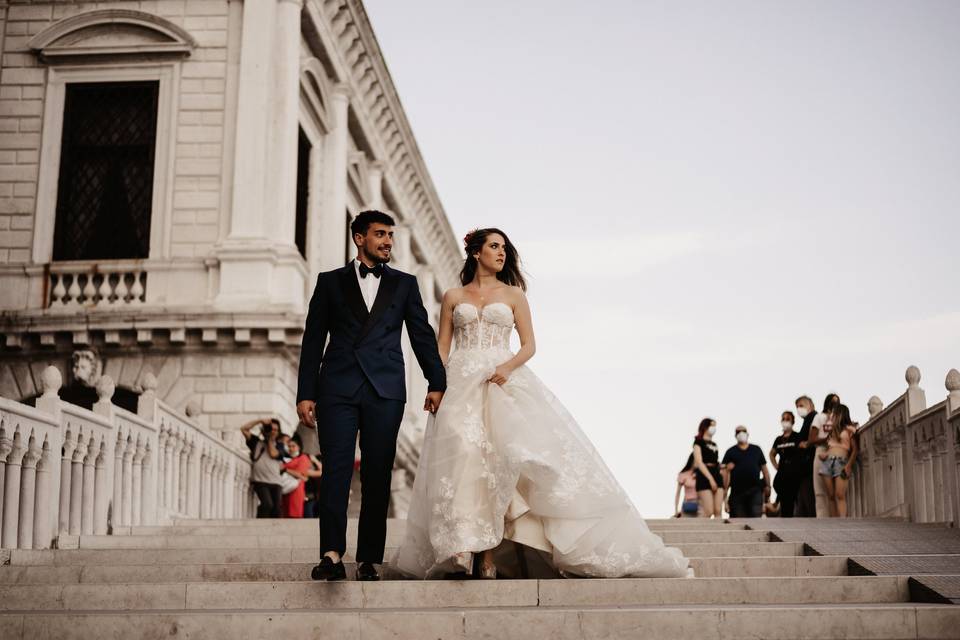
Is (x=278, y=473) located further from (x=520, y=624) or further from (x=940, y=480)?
(x=520, y=624)

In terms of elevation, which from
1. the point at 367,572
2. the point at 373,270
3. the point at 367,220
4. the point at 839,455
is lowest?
the point at 367,572

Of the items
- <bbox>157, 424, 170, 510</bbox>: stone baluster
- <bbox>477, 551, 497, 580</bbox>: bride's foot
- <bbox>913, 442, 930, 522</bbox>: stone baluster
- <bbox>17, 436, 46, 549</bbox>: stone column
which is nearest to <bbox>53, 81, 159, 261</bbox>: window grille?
<bbox>157, 424, 170, 510</bbox>: stone baluster

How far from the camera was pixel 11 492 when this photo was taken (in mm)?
11477

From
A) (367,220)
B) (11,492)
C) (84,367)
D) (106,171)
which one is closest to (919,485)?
(367,220)

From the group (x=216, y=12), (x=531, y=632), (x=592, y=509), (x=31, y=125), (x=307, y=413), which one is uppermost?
(x=216, y=12)

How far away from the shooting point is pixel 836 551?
10.2 metres

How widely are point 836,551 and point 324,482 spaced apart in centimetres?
434

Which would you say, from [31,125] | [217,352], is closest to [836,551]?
[217,352]

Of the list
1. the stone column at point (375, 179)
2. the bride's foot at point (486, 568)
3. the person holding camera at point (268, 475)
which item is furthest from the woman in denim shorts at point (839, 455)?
the stone column at point (375, 179)

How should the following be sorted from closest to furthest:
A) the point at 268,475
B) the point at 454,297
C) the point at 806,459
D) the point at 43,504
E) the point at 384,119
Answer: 1. the point at 454,297
2. the point at 43,504
3. the point at 806,459
4. the point at 268,475
5. the point at 384,119

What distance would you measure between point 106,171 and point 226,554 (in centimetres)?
1521

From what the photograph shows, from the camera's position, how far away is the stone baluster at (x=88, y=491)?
42.9 feet

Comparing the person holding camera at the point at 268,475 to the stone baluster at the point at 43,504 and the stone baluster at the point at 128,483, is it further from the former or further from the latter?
the stone baluster at the point at 43,504

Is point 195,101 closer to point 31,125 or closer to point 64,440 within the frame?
point 31,125
